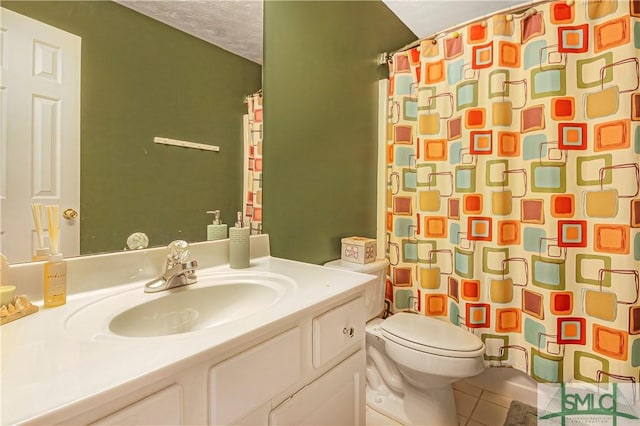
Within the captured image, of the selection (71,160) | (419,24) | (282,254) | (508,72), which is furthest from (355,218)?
(419,24)

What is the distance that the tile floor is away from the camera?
1.49 metres

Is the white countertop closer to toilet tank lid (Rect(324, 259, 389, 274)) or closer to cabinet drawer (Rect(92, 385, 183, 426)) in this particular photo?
cabinet drawer (Rect(92, 385, 183, 426))

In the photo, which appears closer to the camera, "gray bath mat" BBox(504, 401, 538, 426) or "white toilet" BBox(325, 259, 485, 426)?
"white toilet" BBox(325, 259, 485, 426)

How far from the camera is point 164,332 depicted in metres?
0.77

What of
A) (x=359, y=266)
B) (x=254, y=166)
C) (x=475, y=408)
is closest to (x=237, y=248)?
(x=254, y=166)

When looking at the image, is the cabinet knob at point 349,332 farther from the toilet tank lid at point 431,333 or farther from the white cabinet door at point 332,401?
the toilet tank lid at point 431,333

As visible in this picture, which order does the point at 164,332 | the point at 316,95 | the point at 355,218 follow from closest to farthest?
the point at 164,332 → the point at 316,95 → the point at 355,218

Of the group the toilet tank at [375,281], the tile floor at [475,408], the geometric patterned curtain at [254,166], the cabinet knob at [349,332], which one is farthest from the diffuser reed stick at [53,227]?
the tile floor at [475,408]

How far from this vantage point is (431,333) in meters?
1.37

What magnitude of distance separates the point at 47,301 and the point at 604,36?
2.18m

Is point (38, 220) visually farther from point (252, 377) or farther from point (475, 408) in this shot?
point (475, 408)

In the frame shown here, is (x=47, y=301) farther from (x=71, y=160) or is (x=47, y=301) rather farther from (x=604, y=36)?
(x=604, y=36)

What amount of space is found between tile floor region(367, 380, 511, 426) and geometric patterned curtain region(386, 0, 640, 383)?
0.78ft

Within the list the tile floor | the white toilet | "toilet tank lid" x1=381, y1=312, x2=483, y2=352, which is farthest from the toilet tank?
the tile floor
